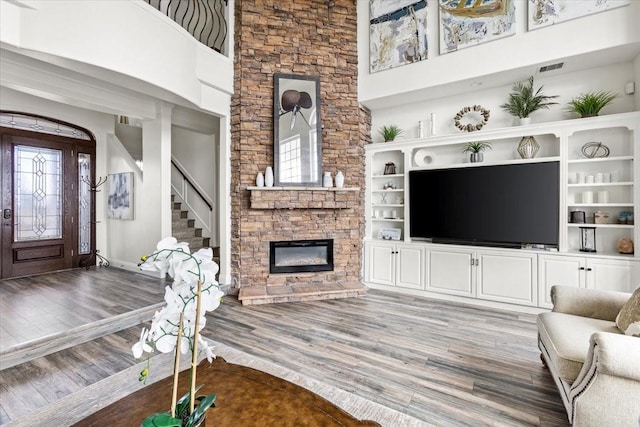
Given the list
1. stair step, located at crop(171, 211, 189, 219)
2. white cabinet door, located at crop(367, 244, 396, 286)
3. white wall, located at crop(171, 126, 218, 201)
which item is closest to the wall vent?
white cabinet door, located at crop(367, 244, 396, 286)

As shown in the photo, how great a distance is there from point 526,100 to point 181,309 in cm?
459

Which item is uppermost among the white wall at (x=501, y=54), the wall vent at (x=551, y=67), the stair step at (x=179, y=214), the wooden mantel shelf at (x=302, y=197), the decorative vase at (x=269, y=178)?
the white wall at (x=501, y=54)

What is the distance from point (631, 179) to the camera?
3469 mm

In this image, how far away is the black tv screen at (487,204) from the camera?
3684 millimetres

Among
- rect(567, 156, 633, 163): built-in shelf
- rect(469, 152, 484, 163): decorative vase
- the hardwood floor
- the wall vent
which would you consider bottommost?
the hardwood floor

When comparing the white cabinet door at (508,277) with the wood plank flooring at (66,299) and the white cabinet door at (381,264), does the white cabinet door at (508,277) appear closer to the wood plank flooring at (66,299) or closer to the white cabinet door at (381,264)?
the white cabinet door at (381,264)

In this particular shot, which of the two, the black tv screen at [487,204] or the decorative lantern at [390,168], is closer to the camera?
the black tv screen at [487,204]

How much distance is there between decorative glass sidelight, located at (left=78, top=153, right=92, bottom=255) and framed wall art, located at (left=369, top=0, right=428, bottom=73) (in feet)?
18.4

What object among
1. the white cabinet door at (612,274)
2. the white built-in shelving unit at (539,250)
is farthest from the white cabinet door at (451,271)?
the white cabinet door at (612,274)

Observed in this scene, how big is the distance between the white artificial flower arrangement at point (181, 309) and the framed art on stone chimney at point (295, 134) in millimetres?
3576

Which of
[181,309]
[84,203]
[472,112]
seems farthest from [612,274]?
[84,203]

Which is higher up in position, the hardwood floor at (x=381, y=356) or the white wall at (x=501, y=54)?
the white wall at (x=501, y=54)

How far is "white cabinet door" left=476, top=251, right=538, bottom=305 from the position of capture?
12.3 ft

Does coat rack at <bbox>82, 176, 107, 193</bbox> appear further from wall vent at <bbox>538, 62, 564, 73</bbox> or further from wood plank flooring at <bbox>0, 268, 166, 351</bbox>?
wall vent at <bbox>538, 62, 564, 73</bbox>
